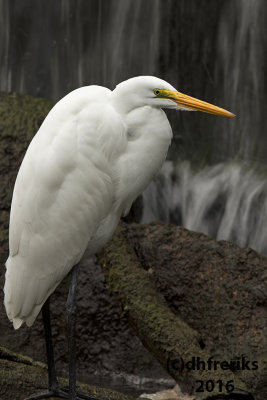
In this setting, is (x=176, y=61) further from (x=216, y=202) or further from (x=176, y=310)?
(x=176, y=310)

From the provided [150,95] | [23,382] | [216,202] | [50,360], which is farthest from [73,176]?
[216,202]

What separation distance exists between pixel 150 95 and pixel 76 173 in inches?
20.4

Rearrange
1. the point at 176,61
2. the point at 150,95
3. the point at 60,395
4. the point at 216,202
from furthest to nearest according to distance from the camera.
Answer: the point at 176,61, the point at 216,202, the point at 60,395, the point at 150,95

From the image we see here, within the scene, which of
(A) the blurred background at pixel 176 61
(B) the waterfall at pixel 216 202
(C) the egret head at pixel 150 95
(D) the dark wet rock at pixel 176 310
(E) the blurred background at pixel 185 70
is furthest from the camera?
(A) the blurred background at pixel 176 61

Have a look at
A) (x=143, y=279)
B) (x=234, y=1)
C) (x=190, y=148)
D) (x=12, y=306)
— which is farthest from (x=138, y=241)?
(x=234, y=1)

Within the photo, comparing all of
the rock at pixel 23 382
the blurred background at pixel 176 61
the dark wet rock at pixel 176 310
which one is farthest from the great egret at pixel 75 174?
the blurred background at pixel 176 61

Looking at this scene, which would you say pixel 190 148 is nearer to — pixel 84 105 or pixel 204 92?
pixel 204 92

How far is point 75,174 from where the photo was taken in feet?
12.1

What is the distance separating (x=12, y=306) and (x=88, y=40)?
5.84 meters

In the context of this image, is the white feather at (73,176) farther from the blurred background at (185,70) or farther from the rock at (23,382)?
the blurred background at (185,70)

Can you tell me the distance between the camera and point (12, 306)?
12.4 feet

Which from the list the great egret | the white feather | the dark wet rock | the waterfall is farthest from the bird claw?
the waterfall

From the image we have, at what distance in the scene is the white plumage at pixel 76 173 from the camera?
363 cm

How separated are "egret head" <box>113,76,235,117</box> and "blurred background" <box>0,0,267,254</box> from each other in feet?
13.6
